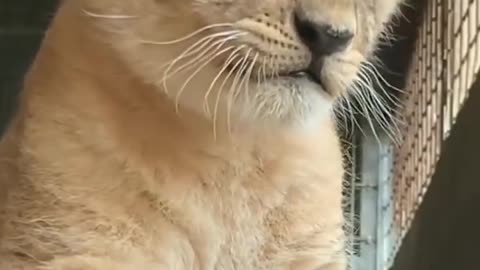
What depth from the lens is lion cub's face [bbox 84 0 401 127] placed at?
34.5 inches

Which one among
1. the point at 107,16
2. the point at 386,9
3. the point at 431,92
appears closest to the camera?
the point at 107,16

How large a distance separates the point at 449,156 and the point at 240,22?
0.29m

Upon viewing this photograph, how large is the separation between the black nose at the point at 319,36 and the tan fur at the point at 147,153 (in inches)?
1.0

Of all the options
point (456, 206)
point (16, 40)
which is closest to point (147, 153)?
point (456, 206)

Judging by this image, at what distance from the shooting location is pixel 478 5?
105 cm

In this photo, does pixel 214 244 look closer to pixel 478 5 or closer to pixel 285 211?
pixel 285 211

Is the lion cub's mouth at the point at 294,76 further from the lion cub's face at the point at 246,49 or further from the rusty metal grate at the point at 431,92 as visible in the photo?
Answer: the rusty metal grate at the point at 431,92

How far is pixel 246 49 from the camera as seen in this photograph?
89 centimetres

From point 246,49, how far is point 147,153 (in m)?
0.16

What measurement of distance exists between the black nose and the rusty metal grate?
0.20 meters

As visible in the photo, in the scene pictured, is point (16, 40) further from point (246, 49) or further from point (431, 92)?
point (246, 49)

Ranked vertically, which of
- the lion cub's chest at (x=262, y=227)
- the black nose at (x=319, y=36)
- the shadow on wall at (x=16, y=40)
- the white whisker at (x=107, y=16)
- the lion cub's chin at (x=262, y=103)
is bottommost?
the shadow on wall at (x=16, y=40)

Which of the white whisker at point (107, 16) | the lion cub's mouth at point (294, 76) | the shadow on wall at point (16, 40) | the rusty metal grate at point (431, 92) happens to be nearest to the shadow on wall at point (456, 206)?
the rusty metal grate at point (431, 92)

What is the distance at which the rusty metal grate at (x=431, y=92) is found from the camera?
1.15 meters
